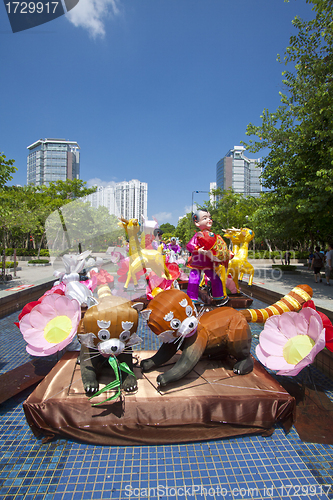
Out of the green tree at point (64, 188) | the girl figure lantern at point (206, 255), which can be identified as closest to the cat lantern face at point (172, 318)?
the girl figure lantern at point (206, 255)

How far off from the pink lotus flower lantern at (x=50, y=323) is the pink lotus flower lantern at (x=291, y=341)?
2.11 metres

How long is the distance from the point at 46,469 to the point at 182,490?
41.6 inches

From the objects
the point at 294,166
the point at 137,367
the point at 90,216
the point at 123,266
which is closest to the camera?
the point at 137,367

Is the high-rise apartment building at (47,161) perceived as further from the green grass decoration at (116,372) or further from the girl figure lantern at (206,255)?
the green grass decoration at (116,372)

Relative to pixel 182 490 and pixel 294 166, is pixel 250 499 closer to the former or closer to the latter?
pixel 182 490

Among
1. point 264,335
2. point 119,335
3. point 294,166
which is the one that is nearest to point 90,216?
point 119,335

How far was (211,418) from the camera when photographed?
2533mm

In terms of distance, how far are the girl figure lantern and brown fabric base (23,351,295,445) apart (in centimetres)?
334

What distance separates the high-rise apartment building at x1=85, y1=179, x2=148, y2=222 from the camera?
12.4 feet

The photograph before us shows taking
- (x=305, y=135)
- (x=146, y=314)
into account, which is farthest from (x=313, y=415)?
(x=305, y=135)

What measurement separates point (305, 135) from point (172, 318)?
993 cm

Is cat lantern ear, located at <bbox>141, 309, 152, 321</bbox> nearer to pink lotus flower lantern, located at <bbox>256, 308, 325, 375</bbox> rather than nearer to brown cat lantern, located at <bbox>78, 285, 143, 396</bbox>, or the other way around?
brown cat lantern, located at <bbox>78, 285, 143, 396</bbox>

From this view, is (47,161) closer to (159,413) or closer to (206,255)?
(206,255)

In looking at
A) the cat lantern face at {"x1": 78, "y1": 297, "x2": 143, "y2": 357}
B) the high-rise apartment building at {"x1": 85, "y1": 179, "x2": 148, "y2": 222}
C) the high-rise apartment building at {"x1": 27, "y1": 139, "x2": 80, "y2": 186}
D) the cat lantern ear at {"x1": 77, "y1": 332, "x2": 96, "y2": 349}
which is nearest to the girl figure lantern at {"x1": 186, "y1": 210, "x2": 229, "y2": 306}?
the high-rise apartment building at {"x1": 85, "y1": 179, "x2": 148, "y2": 222}
